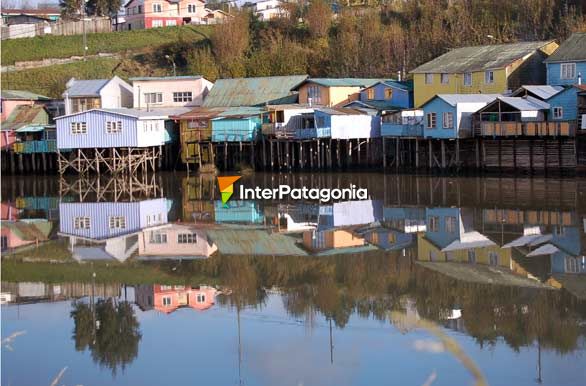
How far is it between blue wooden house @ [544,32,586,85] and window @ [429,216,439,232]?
54.5 ft

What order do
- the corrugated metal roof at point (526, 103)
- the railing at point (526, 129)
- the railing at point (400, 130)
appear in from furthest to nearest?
the railing at point (400, 130)
the corrugated metal roof at point (526, 103)
the railing at point (526, 129)

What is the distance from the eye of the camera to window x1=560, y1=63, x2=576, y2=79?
4228 cm

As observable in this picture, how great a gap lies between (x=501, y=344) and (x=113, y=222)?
59.8ft

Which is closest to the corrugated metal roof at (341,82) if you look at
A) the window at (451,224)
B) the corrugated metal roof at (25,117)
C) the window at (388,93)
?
the window at (388,93)

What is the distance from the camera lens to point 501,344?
582 inches

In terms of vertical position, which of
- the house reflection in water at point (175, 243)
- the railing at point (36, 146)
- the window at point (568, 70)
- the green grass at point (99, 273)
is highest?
the window at point (568, 70)

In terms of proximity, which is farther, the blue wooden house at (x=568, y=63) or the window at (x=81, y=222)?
the blue wooden house at (x=568, y=63)

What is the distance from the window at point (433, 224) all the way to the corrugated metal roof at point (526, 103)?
12646 millimetres

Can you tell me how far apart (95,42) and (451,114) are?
41.6 meters

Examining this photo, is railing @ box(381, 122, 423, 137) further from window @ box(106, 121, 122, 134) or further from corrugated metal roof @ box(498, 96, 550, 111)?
window @ box(106, 121, 122, 134)

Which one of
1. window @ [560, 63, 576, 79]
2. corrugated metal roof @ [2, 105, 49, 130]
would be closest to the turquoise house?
corrugated metal roof @ [2, 105, 49, 130]

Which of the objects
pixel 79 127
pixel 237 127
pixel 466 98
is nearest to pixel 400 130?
pixel 466 98

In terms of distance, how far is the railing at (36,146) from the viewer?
167 feet

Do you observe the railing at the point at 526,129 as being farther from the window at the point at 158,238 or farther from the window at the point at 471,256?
the window at the point at 158,238
